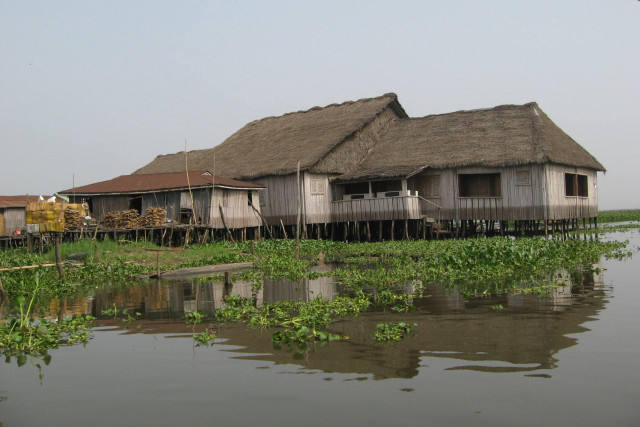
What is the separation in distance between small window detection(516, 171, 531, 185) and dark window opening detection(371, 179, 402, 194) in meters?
5.24

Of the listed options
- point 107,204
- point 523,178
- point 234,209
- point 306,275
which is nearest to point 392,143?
point 523,178

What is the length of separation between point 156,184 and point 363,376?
850 inches

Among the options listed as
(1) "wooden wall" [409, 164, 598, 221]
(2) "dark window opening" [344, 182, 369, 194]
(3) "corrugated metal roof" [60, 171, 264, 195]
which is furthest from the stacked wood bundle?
(1) "wooden wall" [409, 164, 598, 221]

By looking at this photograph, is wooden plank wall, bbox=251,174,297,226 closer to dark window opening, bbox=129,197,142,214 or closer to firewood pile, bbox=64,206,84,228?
dark window opening, bbox=129,197,142,214

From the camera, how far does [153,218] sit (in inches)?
1000

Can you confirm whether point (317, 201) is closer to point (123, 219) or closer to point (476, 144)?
point (476, 144)

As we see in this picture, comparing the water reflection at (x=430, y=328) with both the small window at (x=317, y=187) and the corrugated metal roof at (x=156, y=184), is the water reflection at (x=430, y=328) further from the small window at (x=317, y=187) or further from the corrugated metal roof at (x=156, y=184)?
the small window at (x=317, y=187)

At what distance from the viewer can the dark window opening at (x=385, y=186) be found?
94.5 ft

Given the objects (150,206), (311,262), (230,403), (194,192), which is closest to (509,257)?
(311,262)

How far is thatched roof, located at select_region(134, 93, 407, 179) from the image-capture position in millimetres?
29250

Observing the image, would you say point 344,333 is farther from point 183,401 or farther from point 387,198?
point 387,198

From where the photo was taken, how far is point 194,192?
26.2 meters

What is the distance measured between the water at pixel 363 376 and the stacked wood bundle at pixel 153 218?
15313 millimetres

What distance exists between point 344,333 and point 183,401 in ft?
10.0
